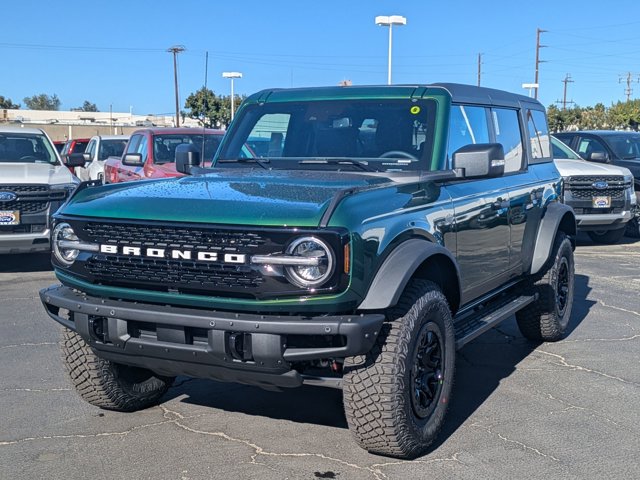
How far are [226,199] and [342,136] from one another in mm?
1497

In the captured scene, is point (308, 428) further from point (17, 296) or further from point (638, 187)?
point (638, 187)

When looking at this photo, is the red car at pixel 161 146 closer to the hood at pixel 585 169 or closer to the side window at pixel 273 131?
the hood at pixel 585 169

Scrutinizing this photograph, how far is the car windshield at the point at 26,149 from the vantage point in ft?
35.4

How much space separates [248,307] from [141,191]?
3.38ft

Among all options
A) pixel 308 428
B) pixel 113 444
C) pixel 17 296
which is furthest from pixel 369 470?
pixel 17 296

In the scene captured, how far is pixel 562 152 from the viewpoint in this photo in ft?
44.7

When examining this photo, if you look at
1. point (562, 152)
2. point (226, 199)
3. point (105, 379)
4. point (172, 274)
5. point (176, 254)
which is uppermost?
point (226, 199)

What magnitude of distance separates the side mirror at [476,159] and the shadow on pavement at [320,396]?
1.48 metres

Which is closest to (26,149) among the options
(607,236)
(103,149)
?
(103,149)

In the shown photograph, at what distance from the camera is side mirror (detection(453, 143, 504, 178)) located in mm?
4602

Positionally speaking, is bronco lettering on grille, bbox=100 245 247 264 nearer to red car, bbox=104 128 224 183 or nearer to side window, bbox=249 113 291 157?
side window, bbox=249 113 291 157

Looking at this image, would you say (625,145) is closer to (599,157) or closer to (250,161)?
(599,157)

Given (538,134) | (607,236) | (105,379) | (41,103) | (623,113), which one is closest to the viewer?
(105,379)

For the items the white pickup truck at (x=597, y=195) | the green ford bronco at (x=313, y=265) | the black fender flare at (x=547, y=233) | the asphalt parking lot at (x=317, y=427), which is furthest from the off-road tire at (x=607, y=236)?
the green ford bronco at (x=313, y=265)
